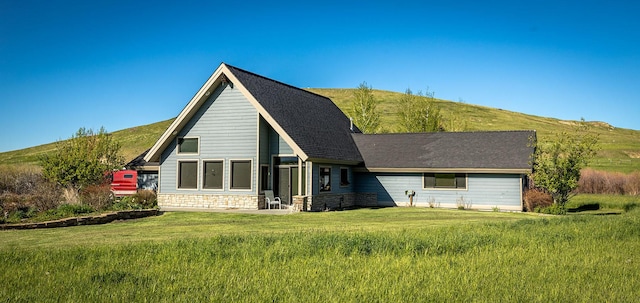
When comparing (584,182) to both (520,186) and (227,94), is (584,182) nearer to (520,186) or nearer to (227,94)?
(520,186)

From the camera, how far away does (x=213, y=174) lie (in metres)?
27.0

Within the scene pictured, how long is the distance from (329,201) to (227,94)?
7492mm

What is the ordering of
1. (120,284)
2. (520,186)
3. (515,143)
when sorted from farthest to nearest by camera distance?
(515,143)
(520,186)
(120,284)

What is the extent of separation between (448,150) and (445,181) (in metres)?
2.23

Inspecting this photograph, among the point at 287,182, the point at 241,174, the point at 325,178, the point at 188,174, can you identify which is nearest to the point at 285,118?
the point at 287,182

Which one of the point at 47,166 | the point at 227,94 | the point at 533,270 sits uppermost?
the point at 227,94

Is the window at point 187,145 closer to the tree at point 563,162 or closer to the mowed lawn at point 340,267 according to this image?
the mowed lawn at point 340,267

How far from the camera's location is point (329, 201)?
26859 millimetres

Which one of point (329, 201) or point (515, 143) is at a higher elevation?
point (515, 143)

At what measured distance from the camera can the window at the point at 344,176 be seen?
28.8 m

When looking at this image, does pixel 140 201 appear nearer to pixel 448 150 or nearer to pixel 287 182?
pixel 287 182

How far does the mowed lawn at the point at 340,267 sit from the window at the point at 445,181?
13804 millimetres

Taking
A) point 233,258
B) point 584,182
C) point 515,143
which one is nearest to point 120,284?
point 233,258

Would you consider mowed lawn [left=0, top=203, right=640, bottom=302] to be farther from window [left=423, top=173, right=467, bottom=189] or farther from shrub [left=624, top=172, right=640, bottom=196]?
shrub [left=624, top=172, right=640, bottom=196]
